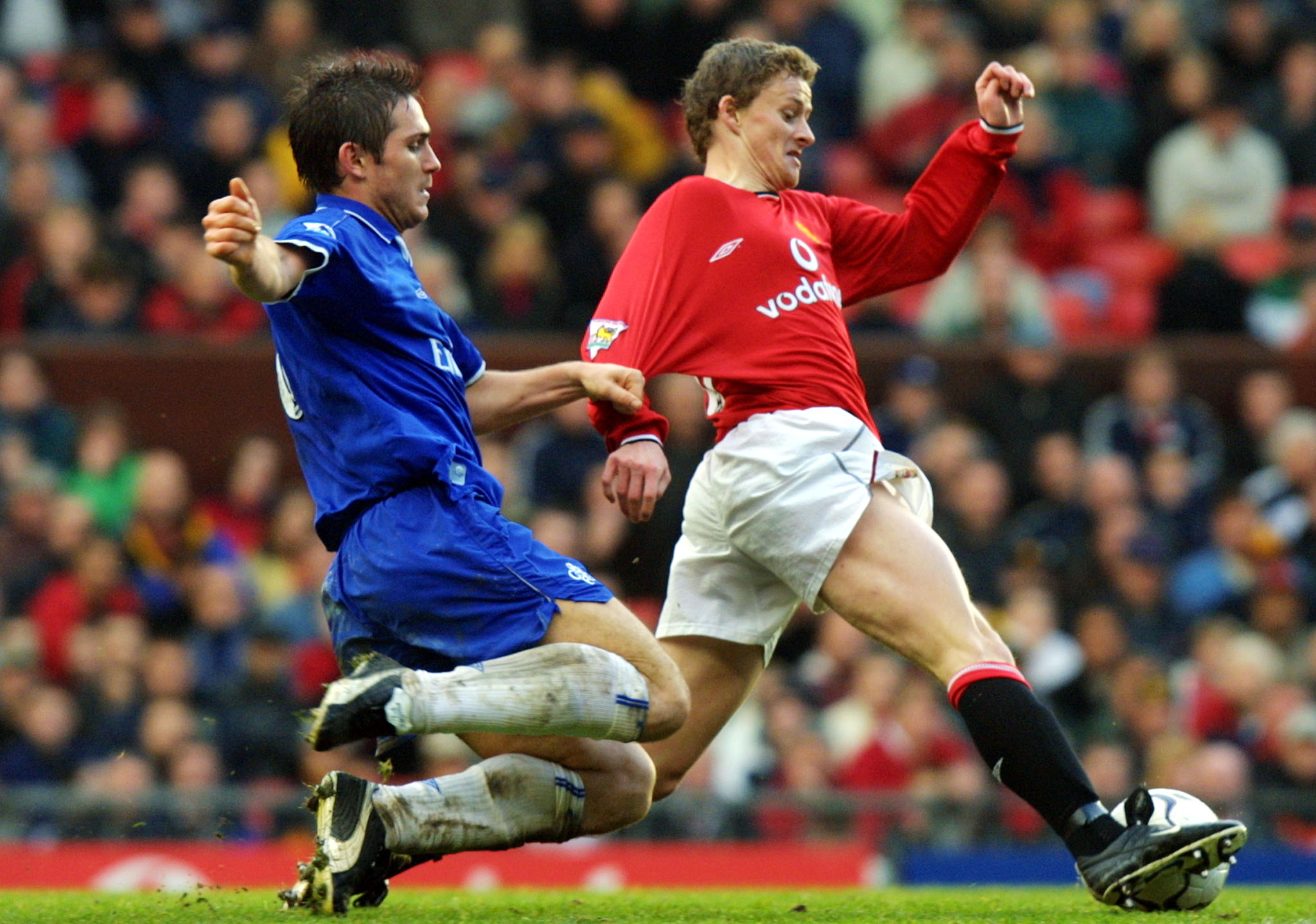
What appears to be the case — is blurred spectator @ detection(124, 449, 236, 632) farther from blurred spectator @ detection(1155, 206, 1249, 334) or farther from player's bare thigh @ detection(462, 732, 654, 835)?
blurred spectator @ detection(1155, 206, 1249, 334)

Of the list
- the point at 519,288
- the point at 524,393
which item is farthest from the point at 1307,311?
the point at 524,393

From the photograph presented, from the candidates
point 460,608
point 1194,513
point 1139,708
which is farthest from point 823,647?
point 460,608

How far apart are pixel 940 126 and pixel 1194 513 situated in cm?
368

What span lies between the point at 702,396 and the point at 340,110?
5391mm

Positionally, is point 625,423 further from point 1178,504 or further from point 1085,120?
point 1085,120

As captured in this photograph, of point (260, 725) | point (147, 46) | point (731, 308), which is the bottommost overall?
point (260, 725)

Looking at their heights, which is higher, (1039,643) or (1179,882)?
(1179,882)

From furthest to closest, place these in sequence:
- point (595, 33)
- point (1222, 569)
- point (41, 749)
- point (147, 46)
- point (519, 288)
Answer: point (595, 33) < point (147, 46) < point (519, 288) < point (1222, 569) < point (41, 749)

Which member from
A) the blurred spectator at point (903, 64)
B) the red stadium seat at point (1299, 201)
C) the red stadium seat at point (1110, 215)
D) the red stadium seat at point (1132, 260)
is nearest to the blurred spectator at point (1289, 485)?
the red stadium seat at point (1132, 260)

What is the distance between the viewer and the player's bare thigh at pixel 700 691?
5875 millimetres

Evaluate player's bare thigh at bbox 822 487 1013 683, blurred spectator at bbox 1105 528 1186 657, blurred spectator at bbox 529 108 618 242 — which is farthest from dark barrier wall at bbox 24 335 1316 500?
player's bare thigh at bbox 822 487 1013 683

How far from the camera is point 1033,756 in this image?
5.24 m

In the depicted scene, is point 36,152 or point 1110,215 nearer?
point 36,152

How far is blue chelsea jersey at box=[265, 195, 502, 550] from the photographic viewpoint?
4.86 m
